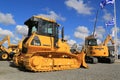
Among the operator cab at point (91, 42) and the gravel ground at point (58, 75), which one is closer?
the gravel ground at point (58, 75)

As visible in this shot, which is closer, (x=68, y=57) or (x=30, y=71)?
(x=30, y=71)

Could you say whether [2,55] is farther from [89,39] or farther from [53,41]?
[53,41]

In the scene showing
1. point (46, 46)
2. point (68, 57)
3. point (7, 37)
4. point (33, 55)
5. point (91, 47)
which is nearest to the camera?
point (33, 55)

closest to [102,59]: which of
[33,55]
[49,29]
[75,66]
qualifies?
[75,66]

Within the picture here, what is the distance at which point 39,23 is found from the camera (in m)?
17.6

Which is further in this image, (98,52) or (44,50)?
(98,52)

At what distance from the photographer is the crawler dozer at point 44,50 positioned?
53.3ft

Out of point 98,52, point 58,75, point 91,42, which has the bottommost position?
point 58,75

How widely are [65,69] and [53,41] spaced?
2190mm

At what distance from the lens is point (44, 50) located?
17.3 m

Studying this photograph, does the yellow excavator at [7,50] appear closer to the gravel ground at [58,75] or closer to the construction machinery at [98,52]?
the construction machinery at [98,52]

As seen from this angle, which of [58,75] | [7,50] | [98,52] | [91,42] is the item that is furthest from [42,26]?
[7,50]

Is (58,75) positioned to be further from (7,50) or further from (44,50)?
(7,50)

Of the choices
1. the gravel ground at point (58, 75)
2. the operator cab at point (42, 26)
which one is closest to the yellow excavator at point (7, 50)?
the operator cab at point (42, 26)
